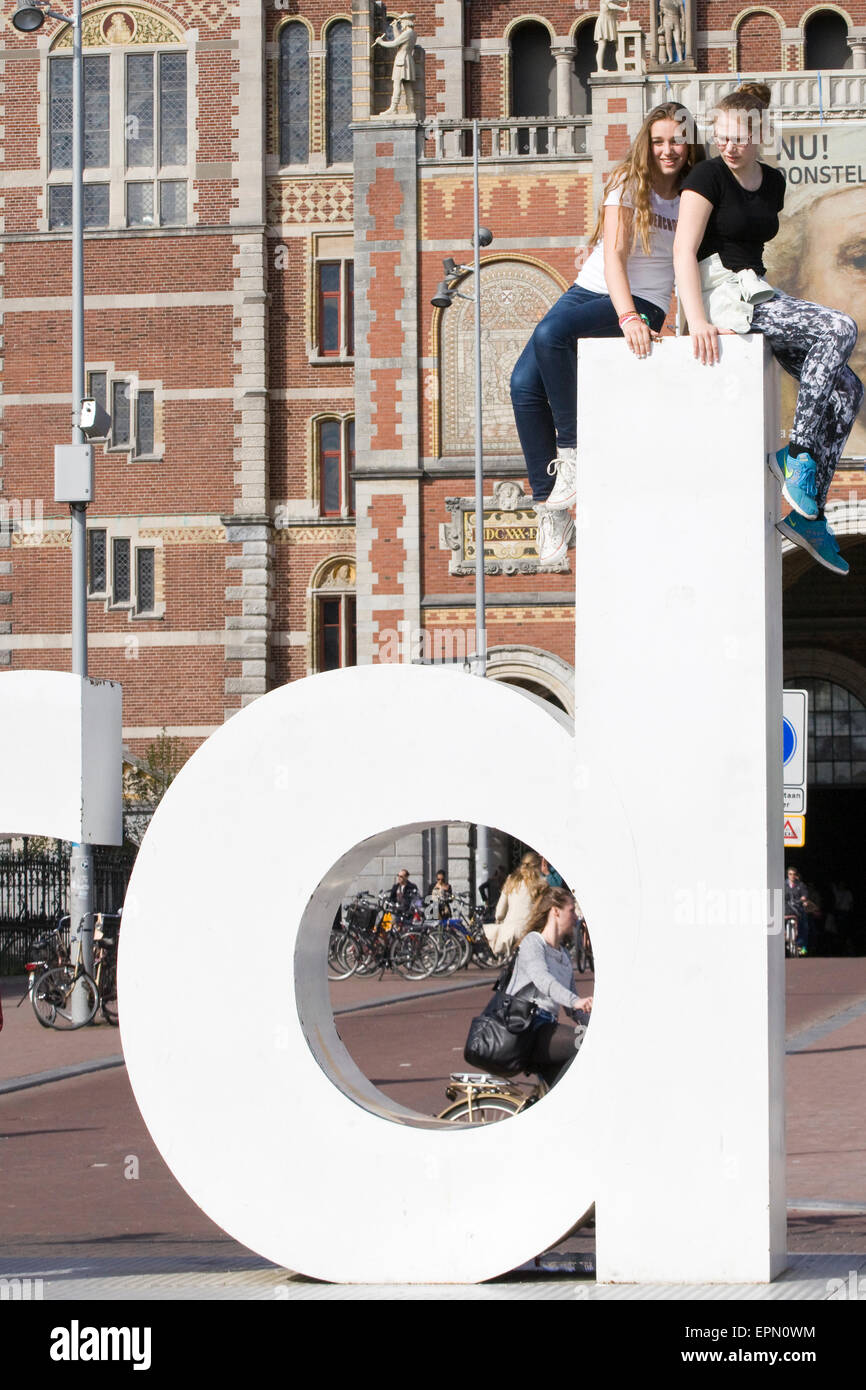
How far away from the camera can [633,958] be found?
495 centimetres

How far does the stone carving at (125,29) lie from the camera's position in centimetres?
2938

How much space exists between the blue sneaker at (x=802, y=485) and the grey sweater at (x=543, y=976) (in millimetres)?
2087

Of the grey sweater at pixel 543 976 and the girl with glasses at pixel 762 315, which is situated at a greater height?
the girl with glasses at pixel 762 315

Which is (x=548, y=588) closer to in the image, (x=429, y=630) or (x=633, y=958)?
(x=429, y=630)

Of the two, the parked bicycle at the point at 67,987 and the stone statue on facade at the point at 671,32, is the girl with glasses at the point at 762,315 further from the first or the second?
the stone statue on facade at the point at 671,32

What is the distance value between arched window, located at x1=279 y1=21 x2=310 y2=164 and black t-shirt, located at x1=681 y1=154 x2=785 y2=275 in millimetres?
25338

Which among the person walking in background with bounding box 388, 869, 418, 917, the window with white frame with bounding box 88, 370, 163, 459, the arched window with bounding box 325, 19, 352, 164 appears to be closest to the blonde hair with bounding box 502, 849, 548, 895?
the person walking in background with bounding box 388, 869, 418, 917

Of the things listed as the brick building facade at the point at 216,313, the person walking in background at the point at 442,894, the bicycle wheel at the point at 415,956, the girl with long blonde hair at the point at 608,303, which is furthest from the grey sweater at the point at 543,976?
the brick building facade at the point at 216,313

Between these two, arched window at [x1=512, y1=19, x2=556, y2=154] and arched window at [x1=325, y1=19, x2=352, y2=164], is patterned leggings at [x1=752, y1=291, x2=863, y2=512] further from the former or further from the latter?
arched window at [x1=512, y1=19, x2=556, y2=154]

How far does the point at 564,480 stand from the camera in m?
5.55

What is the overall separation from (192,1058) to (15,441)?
25513mm

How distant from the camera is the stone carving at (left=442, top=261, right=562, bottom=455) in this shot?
25188 mm

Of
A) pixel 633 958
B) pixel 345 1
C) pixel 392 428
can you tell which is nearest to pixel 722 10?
pixel 345 1

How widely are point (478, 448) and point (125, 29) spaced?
1070 cm
